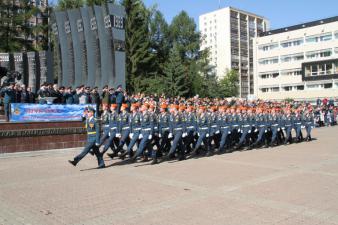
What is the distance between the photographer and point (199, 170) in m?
11.2

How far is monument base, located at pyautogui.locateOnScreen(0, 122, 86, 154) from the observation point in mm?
14602

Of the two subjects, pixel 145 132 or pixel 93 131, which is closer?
pixel 93 131

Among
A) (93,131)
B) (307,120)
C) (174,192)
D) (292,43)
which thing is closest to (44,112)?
(93,131)

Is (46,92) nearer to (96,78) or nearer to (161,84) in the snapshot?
(96,78)

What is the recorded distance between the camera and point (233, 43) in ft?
367

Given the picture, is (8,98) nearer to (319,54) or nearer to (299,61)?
(319,54)

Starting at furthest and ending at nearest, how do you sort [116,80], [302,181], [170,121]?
1. [116,80]
2. [170,121]
3. [302,181]

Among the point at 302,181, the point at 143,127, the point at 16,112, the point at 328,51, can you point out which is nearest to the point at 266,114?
the point at 143,127

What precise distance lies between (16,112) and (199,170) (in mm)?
7789

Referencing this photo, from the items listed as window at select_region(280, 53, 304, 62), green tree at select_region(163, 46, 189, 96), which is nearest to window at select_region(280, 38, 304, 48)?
window at select_region(280, 53, 304, 62)

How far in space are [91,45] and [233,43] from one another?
89842mm

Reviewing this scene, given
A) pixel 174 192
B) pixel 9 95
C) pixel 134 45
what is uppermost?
pixel 134 45

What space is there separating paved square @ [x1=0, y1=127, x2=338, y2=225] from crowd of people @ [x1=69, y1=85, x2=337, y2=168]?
780 mm

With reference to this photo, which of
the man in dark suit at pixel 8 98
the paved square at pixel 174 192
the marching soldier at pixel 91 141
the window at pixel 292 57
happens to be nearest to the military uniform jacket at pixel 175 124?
the paved square at pixel 174 192
